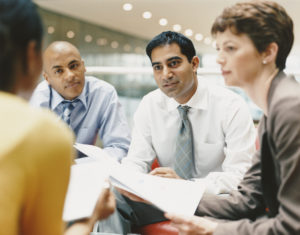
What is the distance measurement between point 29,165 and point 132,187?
20.8 inches

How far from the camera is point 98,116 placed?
2.04 metres

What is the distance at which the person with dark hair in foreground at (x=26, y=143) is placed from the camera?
0.55m

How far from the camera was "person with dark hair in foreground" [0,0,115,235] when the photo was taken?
552 millimetres

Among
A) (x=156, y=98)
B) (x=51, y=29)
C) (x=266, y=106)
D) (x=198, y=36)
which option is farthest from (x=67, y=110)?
(x=198, y=36)

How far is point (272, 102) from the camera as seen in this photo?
0.93m

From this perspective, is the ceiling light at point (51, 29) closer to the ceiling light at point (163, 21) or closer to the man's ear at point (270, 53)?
the ceiling light at point (163, 21)

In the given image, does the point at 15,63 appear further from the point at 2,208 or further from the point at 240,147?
the point at 240,147

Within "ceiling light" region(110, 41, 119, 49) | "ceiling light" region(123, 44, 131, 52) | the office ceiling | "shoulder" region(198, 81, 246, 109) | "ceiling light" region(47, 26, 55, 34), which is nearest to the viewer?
"shoulder" region(198, 81, 246, 109)

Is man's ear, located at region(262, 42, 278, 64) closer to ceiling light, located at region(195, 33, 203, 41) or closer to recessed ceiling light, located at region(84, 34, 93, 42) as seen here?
recessed ceiling light, located at region(84, 34, 93, 42)

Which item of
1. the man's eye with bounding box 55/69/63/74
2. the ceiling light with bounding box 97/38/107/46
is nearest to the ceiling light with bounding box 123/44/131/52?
the ceiling light with bounding box 97/38/107/46

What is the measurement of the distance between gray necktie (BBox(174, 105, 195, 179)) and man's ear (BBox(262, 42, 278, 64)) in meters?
0.75

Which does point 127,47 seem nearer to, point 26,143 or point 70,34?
point 70,34

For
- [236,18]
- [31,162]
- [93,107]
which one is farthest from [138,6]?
[31,162]

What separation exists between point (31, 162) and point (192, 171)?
126 cm
